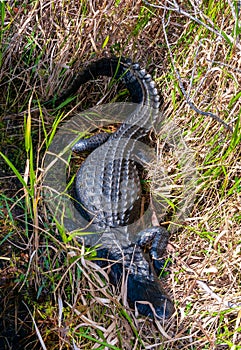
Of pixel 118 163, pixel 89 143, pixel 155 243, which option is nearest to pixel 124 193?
pixel 118 163

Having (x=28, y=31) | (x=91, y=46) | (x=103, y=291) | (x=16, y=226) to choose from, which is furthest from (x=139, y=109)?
(x=103, y=291)

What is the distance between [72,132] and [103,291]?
1347mm

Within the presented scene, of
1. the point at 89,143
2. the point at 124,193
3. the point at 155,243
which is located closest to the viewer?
the point at 155,243

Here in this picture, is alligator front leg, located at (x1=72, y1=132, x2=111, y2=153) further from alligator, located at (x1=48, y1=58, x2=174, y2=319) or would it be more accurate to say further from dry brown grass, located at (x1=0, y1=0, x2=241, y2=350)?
dry brown grass, located at (x1=0, y1=0, x2=241, y2=350)

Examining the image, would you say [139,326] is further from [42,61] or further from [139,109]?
[42,61]

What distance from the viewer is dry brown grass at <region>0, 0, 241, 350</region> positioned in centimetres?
258

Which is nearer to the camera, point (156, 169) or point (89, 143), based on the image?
point (156, 169)

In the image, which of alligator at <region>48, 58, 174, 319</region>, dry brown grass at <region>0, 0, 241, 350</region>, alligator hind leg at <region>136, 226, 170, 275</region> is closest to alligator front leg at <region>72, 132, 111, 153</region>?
alligator at <region>48, 58, 174, 319</region>

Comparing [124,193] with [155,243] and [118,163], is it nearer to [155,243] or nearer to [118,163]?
[118,163]

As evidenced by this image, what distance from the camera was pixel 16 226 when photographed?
2980mm

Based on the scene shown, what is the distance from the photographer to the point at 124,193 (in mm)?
3240

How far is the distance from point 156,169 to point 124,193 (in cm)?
30

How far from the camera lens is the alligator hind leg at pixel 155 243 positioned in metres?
3.05

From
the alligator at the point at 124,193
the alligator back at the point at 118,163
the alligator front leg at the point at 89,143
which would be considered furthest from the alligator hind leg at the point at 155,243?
the alligator front leg at the point at 89,143
